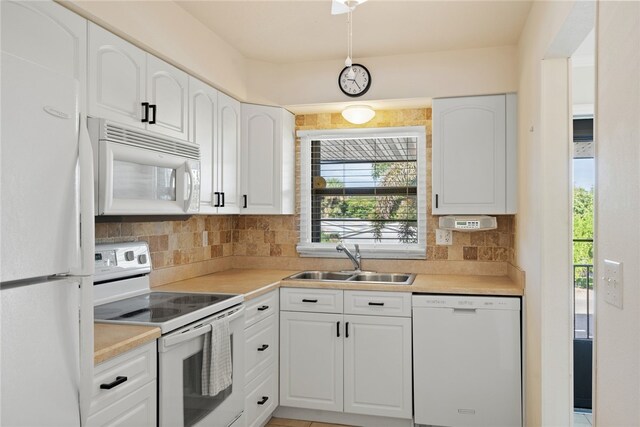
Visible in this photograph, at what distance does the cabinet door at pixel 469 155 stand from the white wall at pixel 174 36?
147 centimetres

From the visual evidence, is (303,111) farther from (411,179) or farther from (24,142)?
(24,142)

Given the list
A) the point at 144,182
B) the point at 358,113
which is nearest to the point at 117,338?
the point at 144,182

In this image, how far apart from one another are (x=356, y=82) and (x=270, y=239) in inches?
57.2

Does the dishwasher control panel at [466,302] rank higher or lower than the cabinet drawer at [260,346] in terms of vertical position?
higher

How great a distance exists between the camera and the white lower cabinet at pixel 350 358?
9.73 ft

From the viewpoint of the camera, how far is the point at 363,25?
2859 mm

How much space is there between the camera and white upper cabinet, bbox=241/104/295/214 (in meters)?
3.48

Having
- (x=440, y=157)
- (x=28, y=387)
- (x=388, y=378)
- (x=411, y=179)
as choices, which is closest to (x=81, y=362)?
(x=28, y=387)

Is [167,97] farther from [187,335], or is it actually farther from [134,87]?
[187,335]

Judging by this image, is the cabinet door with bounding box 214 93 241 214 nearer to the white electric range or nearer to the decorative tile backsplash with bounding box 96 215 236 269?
the decorative tile backsplash with bounding box 96 215 236 269

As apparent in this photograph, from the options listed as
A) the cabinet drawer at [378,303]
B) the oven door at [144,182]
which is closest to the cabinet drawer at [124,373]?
the oven door at [144,182]

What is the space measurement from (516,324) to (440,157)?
1.20 m

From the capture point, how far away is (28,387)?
1124mm

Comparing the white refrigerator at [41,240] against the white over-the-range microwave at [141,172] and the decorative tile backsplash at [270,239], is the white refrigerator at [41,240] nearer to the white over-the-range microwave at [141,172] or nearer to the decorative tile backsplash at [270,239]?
the white over-the-range microwave at [141,172]
